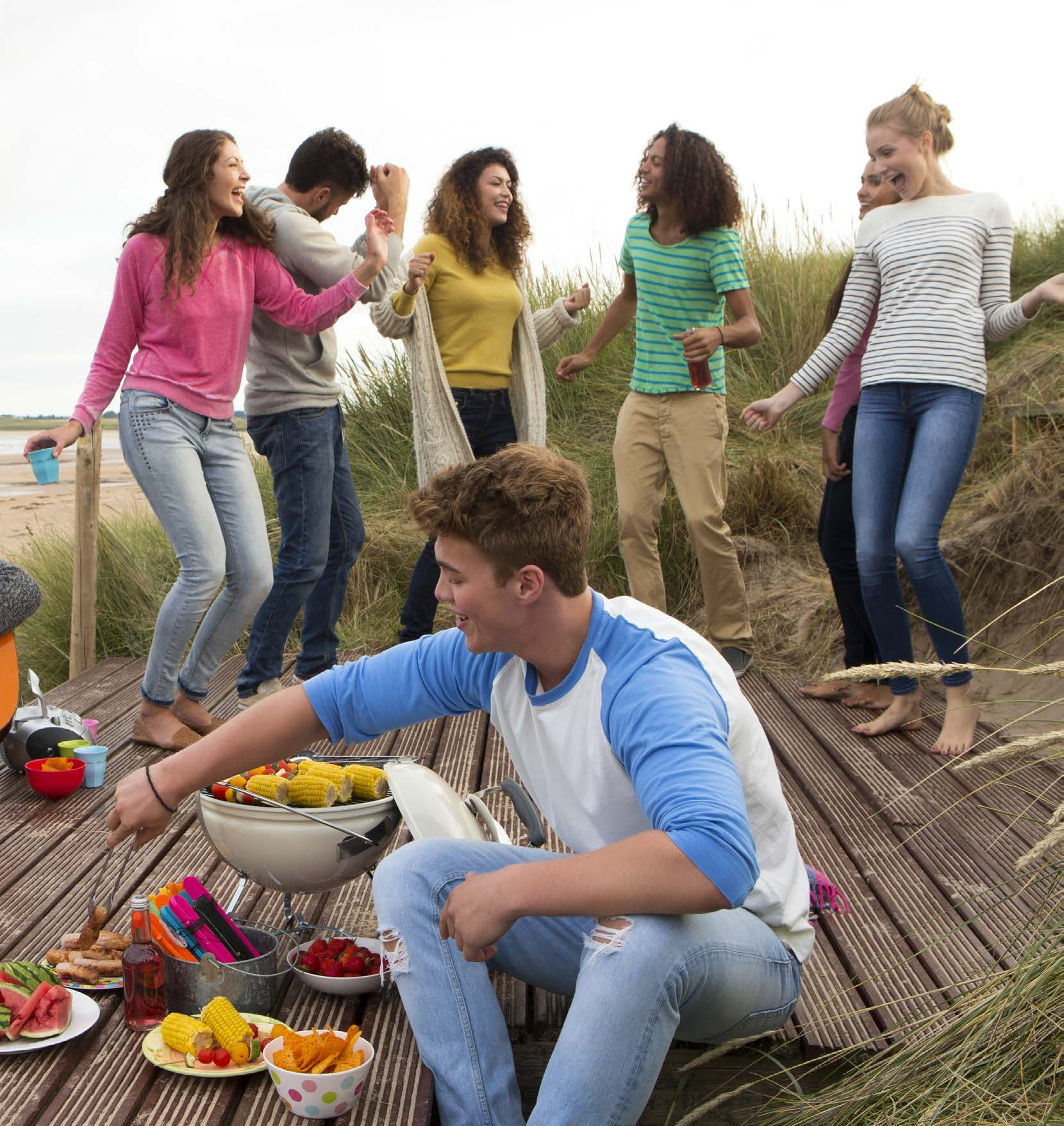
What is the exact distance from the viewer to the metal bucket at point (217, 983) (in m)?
2.14

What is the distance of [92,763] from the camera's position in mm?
3566

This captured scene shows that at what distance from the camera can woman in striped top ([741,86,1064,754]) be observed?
3.72 metres

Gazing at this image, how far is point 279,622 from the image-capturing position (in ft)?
13.9

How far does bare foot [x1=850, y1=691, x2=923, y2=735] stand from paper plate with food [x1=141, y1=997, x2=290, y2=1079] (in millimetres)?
2560

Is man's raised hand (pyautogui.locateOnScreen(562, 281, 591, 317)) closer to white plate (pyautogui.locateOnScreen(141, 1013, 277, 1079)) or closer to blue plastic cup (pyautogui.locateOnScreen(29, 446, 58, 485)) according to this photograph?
blue plastic cup (pyautogui.locateOnScreen(29, 446, 58, 485))

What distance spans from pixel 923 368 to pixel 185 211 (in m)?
2.27

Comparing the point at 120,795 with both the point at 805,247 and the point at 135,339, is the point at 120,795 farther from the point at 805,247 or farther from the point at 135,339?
the point at 805,247

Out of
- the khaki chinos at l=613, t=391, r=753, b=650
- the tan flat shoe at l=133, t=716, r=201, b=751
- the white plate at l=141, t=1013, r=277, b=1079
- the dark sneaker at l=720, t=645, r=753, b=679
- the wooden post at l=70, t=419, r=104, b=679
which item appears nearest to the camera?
the white plate at l=141, t=1013, r=277, b=1079

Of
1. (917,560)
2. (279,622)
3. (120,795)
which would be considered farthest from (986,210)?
(120,795)

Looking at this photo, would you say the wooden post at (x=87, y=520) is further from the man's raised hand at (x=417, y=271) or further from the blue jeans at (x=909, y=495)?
the blue jeans at (x=909, y=495)

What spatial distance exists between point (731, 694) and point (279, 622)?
2.56 meters

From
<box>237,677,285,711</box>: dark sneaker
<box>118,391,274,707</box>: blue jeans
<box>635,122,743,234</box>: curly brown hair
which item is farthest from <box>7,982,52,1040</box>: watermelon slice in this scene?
<box>635,122,743,234</box>: curly brown hair

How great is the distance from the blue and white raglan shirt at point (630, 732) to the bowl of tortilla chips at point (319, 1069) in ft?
1.56

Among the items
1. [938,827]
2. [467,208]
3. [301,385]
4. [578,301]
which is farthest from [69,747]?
[578,301]
